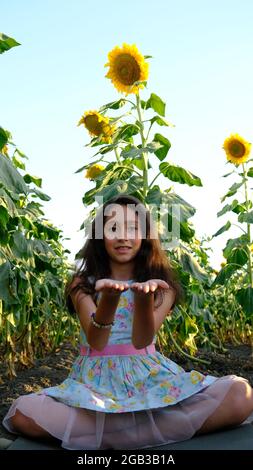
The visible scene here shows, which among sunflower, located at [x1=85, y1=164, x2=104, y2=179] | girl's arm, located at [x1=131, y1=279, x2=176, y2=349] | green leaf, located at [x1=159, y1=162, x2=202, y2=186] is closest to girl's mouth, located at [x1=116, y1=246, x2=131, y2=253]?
girl's arm, located at [x1=131, y1=279, x2=176, y2=349]

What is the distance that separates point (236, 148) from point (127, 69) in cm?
111

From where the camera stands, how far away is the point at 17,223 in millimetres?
3320

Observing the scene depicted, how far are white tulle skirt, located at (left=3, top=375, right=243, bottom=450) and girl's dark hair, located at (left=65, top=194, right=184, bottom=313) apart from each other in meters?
0.39

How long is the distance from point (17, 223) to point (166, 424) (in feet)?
5.46

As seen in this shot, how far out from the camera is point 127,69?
11.9ft

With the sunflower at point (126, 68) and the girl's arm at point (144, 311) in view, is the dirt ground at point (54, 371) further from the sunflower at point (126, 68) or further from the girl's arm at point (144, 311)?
the sunflower at point (126, 68)

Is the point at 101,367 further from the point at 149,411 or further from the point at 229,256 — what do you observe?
the point at 229,256

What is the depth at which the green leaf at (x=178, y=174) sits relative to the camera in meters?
3.44

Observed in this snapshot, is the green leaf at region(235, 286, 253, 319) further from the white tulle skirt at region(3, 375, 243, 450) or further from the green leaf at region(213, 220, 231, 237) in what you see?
the white tulle skirt at region(3, 375, 243, 450)

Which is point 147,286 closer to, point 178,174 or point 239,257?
point 178,174

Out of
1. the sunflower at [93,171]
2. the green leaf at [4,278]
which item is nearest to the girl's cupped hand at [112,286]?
the green leaf at [4,278]

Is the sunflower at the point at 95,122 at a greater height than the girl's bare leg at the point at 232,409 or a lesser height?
greater

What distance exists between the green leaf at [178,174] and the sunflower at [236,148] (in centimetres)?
98

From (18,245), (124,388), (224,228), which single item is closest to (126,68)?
(18,245)
